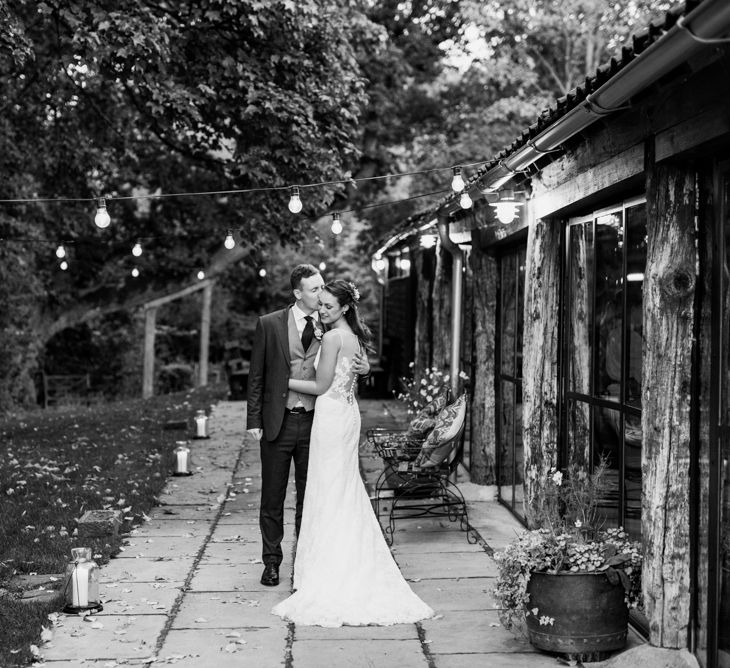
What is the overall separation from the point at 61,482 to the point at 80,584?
4.73 meters

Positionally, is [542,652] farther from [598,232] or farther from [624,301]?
[598,232]

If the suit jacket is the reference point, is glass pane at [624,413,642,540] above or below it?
below

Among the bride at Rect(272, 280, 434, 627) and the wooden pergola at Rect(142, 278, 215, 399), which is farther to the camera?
the wooden pergola at Rect(142, 278, 215, 399)

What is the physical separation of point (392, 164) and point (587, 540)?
682 inches

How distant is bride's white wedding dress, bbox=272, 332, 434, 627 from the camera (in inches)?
230

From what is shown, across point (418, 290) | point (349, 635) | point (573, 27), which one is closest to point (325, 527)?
point (349, 635)

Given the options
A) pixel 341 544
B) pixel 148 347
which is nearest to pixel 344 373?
pixel 341 544

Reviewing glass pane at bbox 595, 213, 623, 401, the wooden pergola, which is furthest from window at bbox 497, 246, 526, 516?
the wooden pergola

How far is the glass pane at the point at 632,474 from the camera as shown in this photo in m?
5.53

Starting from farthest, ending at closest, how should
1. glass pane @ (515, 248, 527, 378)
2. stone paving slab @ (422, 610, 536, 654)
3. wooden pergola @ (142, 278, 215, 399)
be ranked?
1. wooden pergola @ (142, 278, 215, 399)
2. glass pane @ (515, 248, 527, 378)
3. stone paving slab @ (422, 610, 536, 654)

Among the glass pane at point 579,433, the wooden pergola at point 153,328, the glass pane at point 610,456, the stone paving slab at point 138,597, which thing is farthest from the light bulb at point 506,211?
the wooden pergola at point 153,328

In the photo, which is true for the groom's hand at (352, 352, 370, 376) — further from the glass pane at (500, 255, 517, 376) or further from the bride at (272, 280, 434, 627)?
the glass pane at (500, 255, 517, 376)

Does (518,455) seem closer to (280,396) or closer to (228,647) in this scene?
(280,396)

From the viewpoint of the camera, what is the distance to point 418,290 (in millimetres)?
16812
